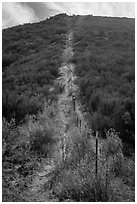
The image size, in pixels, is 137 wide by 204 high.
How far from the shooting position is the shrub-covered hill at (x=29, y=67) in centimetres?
1054

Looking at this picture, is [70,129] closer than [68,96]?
Yes

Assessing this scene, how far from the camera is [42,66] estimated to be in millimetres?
17141

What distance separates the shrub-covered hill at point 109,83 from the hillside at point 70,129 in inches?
1.1

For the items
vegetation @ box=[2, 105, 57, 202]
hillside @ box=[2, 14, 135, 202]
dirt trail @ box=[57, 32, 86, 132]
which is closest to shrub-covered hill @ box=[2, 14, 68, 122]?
hillside @ box=[2, 14, 135, 202]

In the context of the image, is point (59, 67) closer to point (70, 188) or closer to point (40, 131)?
point (40, 131)

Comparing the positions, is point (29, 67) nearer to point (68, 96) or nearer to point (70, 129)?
point (68, 96)

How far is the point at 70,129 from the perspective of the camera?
28.4 feet

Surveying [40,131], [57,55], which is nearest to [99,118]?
[40,131]

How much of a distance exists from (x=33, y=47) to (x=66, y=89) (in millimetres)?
12209

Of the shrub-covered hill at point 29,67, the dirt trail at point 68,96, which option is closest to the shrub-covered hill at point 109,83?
the dirt trail at point 68,96

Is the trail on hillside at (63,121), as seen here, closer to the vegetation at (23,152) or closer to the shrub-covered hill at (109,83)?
the vegetation at (23,152)

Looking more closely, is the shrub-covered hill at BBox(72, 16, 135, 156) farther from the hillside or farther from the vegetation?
the vegetation

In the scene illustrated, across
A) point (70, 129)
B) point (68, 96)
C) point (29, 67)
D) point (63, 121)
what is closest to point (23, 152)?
point (70, 129)

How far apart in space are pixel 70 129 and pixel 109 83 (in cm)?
430
